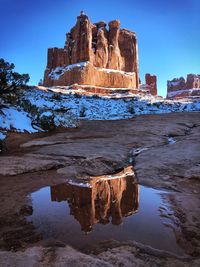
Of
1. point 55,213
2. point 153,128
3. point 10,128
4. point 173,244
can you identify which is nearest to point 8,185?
point 55,213

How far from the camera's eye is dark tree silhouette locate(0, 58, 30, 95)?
35.3ft

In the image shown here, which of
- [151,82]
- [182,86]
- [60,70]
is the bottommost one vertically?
[60,70]

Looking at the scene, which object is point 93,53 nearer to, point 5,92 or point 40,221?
point 5,92

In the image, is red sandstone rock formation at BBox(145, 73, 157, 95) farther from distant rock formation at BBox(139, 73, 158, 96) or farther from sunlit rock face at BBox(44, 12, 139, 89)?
sunlit rock face at BBox(44, 12, 139, 89)

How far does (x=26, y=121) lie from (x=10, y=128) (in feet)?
4.13

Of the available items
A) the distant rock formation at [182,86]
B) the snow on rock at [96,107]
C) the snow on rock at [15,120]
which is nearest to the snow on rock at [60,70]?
the snow on rock at [96,107]

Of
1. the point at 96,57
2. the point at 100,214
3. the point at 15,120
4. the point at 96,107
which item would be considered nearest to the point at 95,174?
the point at 100,214

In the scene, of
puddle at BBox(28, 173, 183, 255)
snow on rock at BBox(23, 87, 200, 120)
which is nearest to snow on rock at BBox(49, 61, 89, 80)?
snow on rock at BBox(23, 87, 200, 120)

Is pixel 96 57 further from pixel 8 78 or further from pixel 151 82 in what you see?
pixel 8 78

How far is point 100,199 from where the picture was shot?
3.87 meters

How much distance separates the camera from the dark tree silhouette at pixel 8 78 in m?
10.8

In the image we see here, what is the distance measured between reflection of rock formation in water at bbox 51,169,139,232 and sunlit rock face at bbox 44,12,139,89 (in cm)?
6813

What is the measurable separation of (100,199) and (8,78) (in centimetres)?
877

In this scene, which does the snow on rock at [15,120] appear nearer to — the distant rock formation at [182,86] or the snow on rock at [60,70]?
the snow on rock at [60,70]
